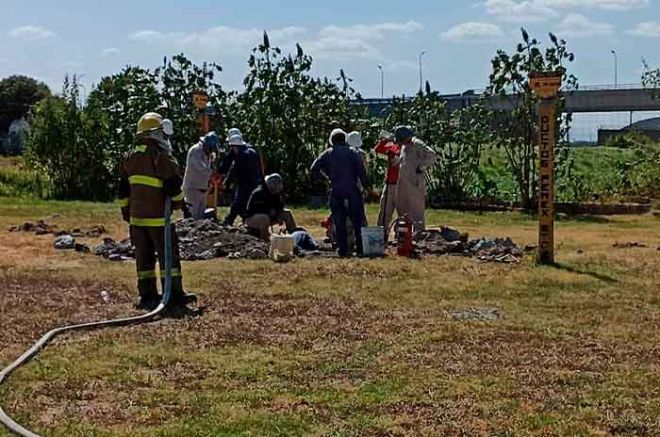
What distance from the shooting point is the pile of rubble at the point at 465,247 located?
13.8 m

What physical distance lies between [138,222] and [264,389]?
3.85 meters

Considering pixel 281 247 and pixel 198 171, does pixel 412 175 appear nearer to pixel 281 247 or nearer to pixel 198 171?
pixel 281 247

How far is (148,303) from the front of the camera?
10.2m

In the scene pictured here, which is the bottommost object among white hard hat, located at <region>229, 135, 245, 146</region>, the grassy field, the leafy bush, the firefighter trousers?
the grassy field

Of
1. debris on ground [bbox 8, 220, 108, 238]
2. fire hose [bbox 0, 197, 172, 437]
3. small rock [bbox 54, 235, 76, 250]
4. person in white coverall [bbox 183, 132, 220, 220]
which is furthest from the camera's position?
debris on ground [bbox 8, 220, 108, 238]

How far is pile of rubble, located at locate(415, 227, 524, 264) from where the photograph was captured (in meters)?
13.8

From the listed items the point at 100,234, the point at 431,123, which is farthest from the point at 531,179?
the point at 100,234

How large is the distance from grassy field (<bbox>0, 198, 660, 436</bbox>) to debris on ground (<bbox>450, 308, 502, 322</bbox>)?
10 centimetres

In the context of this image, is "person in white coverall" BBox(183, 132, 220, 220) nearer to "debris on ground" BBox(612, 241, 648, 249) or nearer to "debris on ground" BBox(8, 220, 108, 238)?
"debris on ground" BBox(8, 220, 108, 238)

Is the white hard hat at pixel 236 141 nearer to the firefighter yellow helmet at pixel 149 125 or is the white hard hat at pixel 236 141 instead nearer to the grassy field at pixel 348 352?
the grassy field at pixel 348 352

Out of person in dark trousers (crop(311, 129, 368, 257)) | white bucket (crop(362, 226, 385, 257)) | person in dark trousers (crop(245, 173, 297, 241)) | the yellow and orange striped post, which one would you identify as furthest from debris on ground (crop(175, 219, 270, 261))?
the yellow and orange striped post

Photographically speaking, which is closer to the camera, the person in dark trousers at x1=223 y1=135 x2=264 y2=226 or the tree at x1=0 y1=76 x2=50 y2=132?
the person in dark trousers at x1=223 y1=135 x2=264 y2=226

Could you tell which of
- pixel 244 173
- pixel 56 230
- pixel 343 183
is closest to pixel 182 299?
pixel 343 183

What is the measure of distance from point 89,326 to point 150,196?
1682mm
